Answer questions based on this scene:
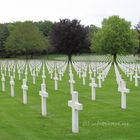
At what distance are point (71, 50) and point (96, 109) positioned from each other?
218 ft

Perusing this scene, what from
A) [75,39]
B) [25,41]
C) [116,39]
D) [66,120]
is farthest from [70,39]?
[66,120]

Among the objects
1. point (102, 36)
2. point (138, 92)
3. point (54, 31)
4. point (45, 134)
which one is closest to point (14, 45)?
point (54, 31)

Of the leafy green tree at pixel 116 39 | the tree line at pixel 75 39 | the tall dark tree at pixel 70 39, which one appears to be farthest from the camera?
the tall dark tree at pixel 70 39

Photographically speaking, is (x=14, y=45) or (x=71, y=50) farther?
(x=14, y=45)

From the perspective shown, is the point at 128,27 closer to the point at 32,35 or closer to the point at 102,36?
the point at 102,36

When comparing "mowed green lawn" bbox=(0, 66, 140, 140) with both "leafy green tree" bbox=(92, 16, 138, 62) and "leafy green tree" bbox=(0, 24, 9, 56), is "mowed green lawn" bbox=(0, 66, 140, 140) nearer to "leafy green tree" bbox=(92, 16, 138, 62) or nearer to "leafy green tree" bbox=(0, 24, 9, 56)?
"leafy green tree" bbox=(92, 16, 138, 62)

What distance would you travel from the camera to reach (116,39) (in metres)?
65.1

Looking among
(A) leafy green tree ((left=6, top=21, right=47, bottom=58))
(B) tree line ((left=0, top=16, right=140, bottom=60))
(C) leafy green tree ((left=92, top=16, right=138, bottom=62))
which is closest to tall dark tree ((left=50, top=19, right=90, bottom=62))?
(B) tree line ((left=0, top=16, right=140, bottom=60))

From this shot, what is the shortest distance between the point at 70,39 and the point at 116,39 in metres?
16.5

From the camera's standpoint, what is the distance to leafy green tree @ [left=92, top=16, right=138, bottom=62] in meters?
65.0

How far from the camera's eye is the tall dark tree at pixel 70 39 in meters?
79.5

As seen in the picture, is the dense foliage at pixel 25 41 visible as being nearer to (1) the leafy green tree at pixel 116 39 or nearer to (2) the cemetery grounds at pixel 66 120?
(1) the leafy green tree at pixel 116 39

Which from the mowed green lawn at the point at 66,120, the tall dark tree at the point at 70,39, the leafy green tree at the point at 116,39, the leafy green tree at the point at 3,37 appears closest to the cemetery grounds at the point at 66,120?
the mowed green lawn at the point at 66,120

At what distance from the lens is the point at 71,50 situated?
79.7 m
